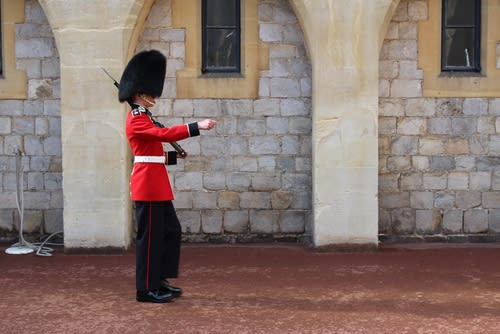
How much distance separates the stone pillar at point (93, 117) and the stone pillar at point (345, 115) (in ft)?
5.65

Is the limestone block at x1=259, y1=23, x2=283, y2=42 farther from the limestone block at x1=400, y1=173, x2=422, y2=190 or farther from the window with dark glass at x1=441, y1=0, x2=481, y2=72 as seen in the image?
the limestone block at x1=400, y1=173, x2=422, y2=190

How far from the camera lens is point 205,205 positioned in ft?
23.9

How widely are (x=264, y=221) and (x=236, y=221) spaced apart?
0.27 m

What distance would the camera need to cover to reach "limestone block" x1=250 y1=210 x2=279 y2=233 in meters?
7.29

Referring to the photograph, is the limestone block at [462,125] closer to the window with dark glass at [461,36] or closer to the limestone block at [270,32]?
the window with dark glass at [461,36]

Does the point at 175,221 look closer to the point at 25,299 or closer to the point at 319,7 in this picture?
the point at 25,299

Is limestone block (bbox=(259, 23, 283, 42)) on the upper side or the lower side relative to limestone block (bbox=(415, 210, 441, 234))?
upper

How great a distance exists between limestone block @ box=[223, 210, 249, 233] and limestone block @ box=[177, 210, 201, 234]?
0.86 ft

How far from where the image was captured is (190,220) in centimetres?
729

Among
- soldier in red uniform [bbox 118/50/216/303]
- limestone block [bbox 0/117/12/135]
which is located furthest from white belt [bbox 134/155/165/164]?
limestone block [bbox 0/117/12/135]

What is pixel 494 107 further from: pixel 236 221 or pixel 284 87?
pixel 236 221

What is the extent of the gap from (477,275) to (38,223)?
414cm

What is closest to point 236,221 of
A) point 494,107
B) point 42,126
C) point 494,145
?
point 42,126

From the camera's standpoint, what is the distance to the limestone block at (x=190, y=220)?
7285 millimetres
